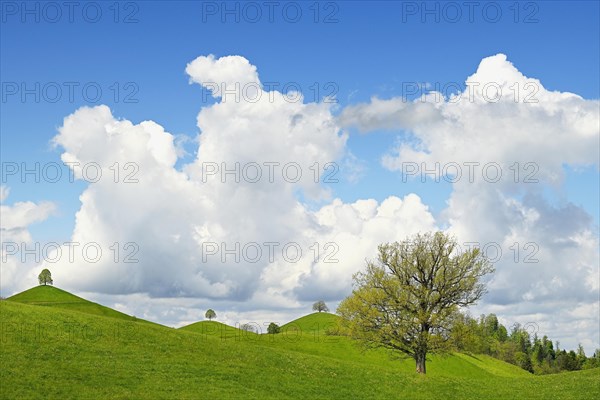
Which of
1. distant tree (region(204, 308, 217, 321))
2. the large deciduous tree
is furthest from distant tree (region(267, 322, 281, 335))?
the large deciduous tree

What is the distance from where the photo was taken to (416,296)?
70312 millimetres

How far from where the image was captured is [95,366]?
167ft

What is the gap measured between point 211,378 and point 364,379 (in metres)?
14.6

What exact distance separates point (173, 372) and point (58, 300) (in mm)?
93664

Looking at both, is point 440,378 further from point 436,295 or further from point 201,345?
point 201,345

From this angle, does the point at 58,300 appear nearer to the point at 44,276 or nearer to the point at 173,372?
the point at 44,276

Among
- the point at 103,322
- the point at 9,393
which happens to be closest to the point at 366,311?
the point at 103,322

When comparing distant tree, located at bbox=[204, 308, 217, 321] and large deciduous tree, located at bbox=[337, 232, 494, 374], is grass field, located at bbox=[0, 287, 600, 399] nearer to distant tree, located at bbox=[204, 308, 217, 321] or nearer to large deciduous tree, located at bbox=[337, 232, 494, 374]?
large deciduous tree, located at bbox=[337, 232, 494, 374]

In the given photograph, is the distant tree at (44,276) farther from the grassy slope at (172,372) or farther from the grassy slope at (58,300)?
the grassy slope at (172,372)

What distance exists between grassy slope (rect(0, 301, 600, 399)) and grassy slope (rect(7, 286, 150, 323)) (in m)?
61.0

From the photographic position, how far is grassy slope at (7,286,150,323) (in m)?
129

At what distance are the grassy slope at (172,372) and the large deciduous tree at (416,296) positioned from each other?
8848 mm

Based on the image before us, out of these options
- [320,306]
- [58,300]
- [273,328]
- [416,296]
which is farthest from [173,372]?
[320,306]

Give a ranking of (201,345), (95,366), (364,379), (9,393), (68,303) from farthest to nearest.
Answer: (68,303) → (201,345) → (364,379) → (95,366) → (9,393)
